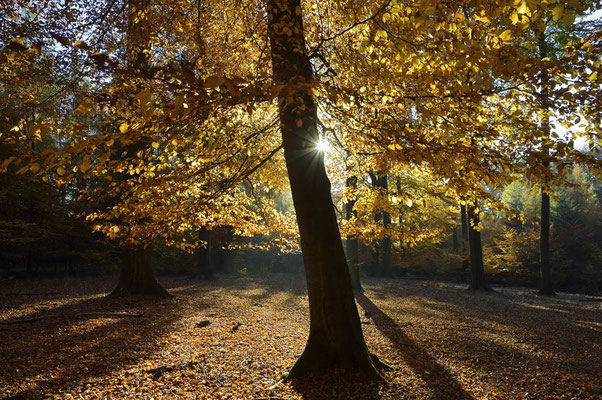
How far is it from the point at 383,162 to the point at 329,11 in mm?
3456

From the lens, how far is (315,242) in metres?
4.43

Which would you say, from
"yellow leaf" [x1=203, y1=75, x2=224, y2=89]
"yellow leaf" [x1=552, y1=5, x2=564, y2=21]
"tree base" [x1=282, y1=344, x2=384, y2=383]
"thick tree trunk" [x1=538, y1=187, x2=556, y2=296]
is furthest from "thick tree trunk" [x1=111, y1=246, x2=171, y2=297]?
"thick tree trunk" [x1=538, y1=187, x2=556, y2=296]

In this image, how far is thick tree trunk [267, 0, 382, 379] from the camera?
4398 mm

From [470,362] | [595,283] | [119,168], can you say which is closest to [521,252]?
[595,283]

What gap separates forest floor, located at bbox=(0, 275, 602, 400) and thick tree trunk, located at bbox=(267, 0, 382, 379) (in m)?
0.29

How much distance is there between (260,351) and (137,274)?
643cm

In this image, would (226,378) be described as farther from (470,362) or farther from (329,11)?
(329,11)

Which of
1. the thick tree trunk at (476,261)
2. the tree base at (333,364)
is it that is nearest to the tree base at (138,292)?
the tree base at (333,364)

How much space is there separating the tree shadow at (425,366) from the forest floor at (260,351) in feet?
0.06

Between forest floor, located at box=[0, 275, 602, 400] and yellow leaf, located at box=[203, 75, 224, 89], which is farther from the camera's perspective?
forest floor, located at box=[0, 275, 602, 400]

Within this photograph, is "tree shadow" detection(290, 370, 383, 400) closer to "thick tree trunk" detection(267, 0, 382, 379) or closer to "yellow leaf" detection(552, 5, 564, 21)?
"thick tree trunk" detection(267, 0, 382, 379)

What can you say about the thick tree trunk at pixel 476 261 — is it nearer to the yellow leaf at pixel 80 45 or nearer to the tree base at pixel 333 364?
the tree base at pixel 333 364

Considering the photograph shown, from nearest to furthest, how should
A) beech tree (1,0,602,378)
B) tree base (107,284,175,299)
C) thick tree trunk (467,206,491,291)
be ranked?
beech tree (1,0,602,378)
tree base (107,284,175,299)
thick tree trunk (467,206,491,291)

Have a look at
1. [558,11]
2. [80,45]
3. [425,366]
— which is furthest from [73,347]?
[558,11]
